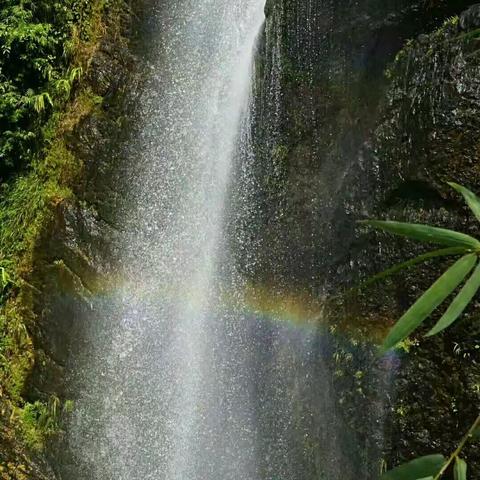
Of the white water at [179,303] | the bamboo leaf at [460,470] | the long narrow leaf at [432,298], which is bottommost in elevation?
the white water at [179,303]

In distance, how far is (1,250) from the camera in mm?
5930

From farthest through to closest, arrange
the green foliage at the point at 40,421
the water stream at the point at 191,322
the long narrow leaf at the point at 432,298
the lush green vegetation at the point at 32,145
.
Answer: the lush green vegetation at the point at 32,145
the green foliage at the point at 40,421
the water stream at the point at 191,322
the long narrow leaf at the point at 432,298

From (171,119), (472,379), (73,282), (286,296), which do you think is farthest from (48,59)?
(472,379)

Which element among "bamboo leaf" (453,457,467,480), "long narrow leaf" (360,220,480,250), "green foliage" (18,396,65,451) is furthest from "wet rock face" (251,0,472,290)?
"bamboo leaf" (453,457,467,480)

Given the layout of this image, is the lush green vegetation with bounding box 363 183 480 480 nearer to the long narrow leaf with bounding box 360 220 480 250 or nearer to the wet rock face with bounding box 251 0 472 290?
the long narrow leaf with bounding box 360 220 480 250

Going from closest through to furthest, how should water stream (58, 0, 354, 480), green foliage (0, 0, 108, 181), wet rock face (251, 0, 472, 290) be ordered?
wet rock face (251, 0, 472, 290)
water stream (58, 0, 354, 480)
green foliage (0, 0, 108, 181)

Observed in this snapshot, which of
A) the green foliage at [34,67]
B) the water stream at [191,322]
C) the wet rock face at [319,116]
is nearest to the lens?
the wet rock face at [319,116]

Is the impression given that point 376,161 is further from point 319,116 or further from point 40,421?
point 40,421

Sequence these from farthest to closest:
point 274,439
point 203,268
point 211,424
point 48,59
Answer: point 48,59 → point 203,268 → point 211,424 → point 274,439

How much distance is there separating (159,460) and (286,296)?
170 cm

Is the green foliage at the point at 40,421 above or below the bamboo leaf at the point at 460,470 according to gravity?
below

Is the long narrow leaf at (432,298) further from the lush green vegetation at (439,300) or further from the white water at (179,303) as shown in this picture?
the white water at (179,303)

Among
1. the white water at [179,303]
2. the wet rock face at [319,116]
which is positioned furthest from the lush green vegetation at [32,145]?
the wet rock face at [319,116]

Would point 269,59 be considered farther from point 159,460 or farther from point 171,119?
point 159,460
